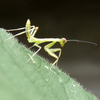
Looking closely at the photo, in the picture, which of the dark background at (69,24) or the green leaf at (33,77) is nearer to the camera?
the green leaf at (33,77)

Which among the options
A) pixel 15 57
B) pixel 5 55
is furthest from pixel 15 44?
pixel 5 55

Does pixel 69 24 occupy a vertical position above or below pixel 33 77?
above

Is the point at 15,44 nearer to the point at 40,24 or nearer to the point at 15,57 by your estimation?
the point at 15,57

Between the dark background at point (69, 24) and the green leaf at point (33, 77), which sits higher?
the dark background at point (69, 24)

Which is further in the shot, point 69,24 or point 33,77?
point 69,24
